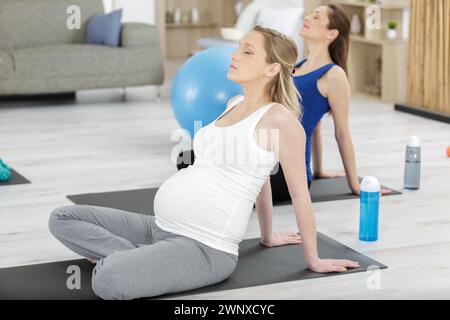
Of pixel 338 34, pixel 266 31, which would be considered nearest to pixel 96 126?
pixel 338 34

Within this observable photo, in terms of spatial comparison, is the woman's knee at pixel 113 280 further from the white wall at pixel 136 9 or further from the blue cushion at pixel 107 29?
the white wall at pixel 136 9

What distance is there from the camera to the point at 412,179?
4.23 m

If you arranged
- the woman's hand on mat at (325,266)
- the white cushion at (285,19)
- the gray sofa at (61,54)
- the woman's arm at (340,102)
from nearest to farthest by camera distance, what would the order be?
the woman's hand on mat at (325,266)
the woman's arm at (340,102)
the gray sofa at (61,54)
the white cushion at (285,19)

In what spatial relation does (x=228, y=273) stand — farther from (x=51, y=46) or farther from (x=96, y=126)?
(x=51, y=46)

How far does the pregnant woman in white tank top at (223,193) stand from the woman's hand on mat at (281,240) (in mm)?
352

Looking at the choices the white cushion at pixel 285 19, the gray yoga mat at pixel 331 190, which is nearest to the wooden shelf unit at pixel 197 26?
Answer: the white cushion at pixel 285 19

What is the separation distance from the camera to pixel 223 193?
2.81m

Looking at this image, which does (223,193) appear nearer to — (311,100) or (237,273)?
(237,273)

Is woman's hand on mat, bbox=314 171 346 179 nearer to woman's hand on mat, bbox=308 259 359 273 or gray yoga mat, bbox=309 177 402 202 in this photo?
gray yoga mat, bbox=309 177 402 202

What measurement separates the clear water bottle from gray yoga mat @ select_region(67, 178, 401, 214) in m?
0.10

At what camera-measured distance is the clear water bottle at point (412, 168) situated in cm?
416

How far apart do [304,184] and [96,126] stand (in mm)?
3199

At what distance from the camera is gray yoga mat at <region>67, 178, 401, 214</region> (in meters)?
3.94

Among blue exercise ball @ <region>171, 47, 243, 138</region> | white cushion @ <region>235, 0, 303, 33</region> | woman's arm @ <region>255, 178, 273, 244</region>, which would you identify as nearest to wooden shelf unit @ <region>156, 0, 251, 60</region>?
white cushion @ <region>235, 0, 303, 33</region>
